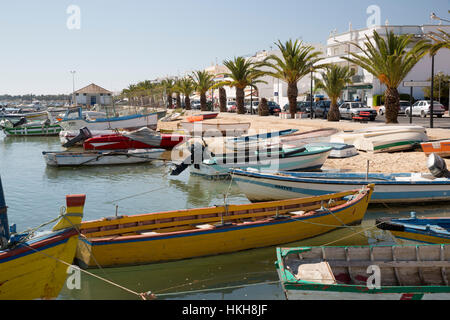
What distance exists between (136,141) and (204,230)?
61.9 feet

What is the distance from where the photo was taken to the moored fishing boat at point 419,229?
9953mm

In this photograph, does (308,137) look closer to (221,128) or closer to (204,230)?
(221,128)

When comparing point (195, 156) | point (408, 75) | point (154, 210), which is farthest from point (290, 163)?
point (408, 75)

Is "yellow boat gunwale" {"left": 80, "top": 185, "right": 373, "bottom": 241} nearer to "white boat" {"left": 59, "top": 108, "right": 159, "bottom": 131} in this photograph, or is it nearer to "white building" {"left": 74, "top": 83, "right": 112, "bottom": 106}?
"white boat" {"left": 59, "top": 108, "right": 159, "bottom": 131}

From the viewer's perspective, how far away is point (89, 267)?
10.0 metres

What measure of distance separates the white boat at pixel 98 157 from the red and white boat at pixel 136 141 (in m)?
1.94

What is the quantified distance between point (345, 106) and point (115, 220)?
33011 millimetres

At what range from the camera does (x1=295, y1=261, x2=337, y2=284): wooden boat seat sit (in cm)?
785

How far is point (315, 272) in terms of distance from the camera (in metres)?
8.12

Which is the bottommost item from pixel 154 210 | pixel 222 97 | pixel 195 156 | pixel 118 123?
pixel 154 210

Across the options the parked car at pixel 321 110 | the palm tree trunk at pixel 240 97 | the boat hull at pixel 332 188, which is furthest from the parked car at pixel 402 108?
the boat hull at pixel 332 188

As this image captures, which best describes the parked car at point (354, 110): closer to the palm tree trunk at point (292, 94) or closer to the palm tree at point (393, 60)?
the palm tree trunk at point (292, 94)
